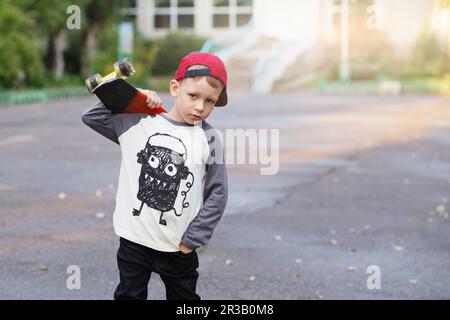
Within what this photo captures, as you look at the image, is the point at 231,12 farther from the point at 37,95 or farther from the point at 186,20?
the point at 37,95

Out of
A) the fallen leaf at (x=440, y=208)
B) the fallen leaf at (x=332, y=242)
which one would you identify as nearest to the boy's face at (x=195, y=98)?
the fallen leaf at (x=332, y=242)

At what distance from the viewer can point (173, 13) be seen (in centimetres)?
4547

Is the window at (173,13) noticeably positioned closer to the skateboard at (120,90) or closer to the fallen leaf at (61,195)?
the fallen leaf at (61,195)

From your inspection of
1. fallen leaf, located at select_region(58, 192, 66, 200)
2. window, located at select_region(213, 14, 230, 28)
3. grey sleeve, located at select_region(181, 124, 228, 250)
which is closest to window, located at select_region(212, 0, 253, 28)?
window, located at select_region(213, 14, 230, 28)

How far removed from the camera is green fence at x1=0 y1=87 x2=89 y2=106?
24328 mm

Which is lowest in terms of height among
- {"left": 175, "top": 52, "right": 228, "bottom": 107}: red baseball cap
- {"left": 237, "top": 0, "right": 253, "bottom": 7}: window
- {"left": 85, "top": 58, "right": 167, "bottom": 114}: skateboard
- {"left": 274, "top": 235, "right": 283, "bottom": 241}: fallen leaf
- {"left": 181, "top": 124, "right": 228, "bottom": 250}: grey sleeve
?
{"left": 274, "top": 235, "right": 283, "bottom": 241}: fallen leaf

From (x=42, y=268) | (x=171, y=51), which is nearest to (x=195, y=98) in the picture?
(x=42, y=268)

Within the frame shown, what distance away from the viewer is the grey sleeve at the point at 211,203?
3883mm

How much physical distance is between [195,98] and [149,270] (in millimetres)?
855

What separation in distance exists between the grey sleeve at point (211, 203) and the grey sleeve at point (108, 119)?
1.29 ft

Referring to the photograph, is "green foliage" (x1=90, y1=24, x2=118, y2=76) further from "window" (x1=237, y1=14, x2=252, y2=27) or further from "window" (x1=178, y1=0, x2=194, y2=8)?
"window" (x1=237, y1=14, x2=252, y2=27)

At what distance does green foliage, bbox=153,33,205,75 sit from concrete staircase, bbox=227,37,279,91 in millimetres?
3204
